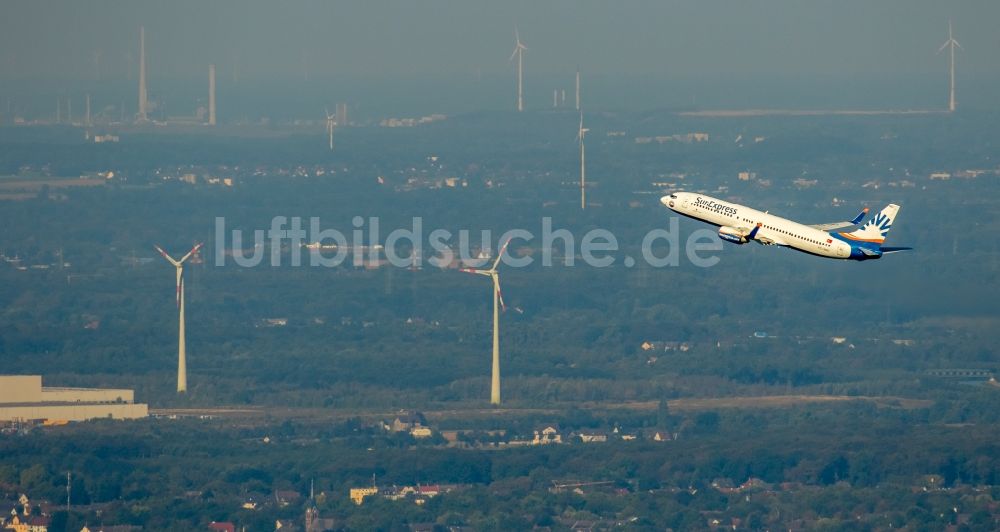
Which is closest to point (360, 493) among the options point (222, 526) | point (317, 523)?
point (317, 523)

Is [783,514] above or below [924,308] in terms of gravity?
below

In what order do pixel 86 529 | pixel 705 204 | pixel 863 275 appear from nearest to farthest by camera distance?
pixel 705 204 → pixel 86 529 → pixel 863 275

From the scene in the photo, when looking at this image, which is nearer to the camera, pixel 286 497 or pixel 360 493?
pixel 286 497

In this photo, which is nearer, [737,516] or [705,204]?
[705,204]

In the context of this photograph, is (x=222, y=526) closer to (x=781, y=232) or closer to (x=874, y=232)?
(x=781, y=232)

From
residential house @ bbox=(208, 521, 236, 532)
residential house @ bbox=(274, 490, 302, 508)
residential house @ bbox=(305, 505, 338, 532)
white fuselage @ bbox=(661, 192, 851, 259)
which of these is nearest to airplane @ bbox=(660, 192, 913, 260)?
white fuselage @ bbox=(661, 192, 851, 259)

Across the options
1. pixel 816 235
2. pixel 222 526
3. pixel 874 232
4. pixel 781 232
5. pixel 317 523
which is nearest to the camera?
pixel 816 235

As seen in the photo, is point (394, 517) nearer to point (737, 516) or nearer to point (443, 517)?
point (443, 517)

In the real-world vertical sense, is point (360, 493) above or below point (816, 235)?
below

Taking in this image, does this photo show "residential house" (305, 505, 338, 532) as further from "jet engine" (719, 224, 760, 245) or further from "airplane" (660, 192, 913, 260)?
"jet engine" (719, 224, 760, 245)

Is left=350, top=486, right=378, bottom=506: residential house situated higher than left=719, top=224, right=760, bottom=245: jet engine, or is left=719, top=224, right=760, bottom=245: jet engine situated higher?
left=719, top=224, right=760, bottom=245: jet engine

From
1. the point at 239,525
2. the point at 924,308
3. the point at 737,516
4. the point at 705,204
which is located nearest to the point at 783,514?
the point at 737,516
